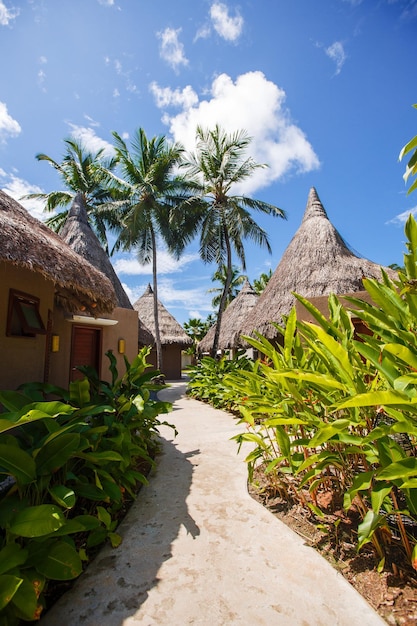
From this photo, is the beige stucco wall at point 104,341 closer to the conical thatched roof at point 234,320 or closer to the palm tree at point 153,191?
the palm tree at point 153,191

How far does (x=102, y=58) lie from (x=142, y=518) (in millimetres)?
6784

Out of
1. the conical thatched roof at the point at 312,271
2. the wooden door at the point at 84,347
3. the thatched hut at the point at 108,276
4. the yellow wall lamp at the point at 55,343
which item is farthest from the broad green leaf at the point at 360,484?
the thatched hut at the point at 108,276

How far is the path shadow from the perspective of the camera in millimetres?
1464

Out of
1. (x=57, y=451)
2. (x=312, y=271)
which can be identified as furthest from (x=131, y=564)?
(x=312, y=271)

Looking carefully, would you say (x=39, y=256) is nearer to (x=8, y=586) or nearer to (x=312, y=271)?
(x=8, y=586)

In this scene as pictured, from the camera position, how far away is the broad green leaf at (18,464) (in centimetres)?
148

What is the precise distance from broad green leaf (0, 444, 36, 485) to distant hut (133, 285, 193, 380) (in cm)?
1534

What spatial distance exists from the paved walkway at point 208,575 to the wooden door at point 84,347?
5.26 metres

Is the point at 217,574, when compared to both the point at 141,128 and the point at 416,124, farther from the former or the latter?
the point at 141,128

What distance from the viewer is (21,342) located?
3.45m

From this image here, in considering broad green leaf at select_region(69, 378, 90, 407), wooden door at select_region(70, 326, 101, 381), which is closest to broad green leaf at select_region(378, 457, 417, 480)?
broad green leaf at select_region(69, 378, 90, 407)

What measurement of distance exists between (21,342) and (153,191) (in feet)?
37.0

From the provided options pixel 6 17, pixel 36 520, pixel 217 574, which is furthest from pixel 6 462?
pixel 6 17

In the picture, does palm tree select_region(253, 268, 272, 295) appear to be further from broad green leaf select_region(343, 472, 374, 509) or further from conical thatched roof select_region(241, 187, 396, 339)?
broad green leaf select_region(343, 472, 374, 509)
